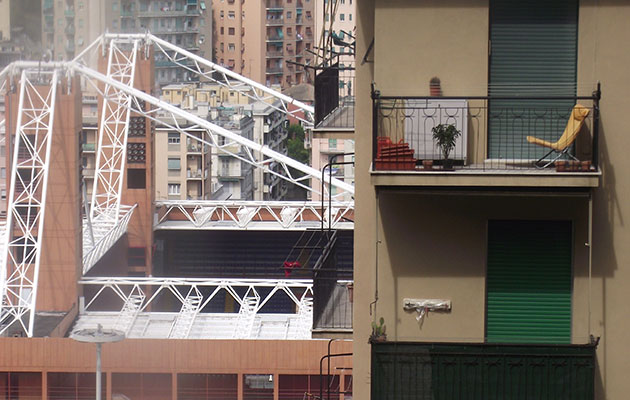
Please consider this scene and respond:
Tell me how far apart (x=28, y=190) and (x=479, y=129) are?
1582 centimetres

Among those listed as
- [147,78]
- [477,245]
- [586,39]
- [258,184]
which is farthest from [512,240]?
[258,184]

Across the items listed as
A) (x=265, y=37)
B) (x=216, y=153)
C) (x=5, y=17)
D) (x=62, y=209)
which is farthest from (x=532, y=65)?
(x=265, y=37)

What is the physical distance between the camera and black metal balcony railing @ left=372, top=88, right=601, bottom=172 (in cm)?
285

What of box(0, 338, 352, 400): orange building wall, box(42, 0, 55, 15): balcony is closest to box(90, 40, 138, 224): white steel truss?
box(42, 0, 55, 15): balcony

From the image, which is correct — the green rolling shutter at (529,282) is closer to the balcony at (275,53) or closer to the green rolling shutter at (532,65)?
the green rolling shutter at (532,65)

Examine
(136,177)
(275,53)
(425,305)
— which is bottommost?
(425,305)

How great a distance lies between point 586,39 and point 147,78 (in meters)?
20.1

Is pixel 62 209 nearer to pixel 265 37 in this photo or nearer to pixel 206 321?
pixel 206 321

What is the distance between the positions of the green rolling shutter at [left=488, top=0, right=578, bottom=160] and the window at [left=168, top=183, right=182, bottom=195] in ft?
96.2

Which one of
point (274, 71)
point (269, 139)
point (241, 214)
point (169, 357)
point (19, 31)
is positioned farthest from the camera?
point (274, 71)

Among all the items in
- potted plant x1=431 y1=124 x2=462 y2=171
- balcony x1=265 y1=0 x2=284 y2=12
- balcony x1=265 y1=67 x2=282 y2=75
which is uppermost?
balcony x1=265 y1=0 x2=284 y2=12

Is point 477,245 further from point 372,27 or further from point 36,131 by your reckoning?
point 36,131

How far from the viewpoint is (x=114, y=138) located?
21.8 metres

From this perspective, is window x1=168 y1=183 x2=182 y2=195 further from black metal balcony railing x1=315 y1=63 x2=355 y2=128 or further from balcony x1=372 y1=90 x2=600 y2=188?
balcony x1=372 y1=90 x2=600 y2=188
